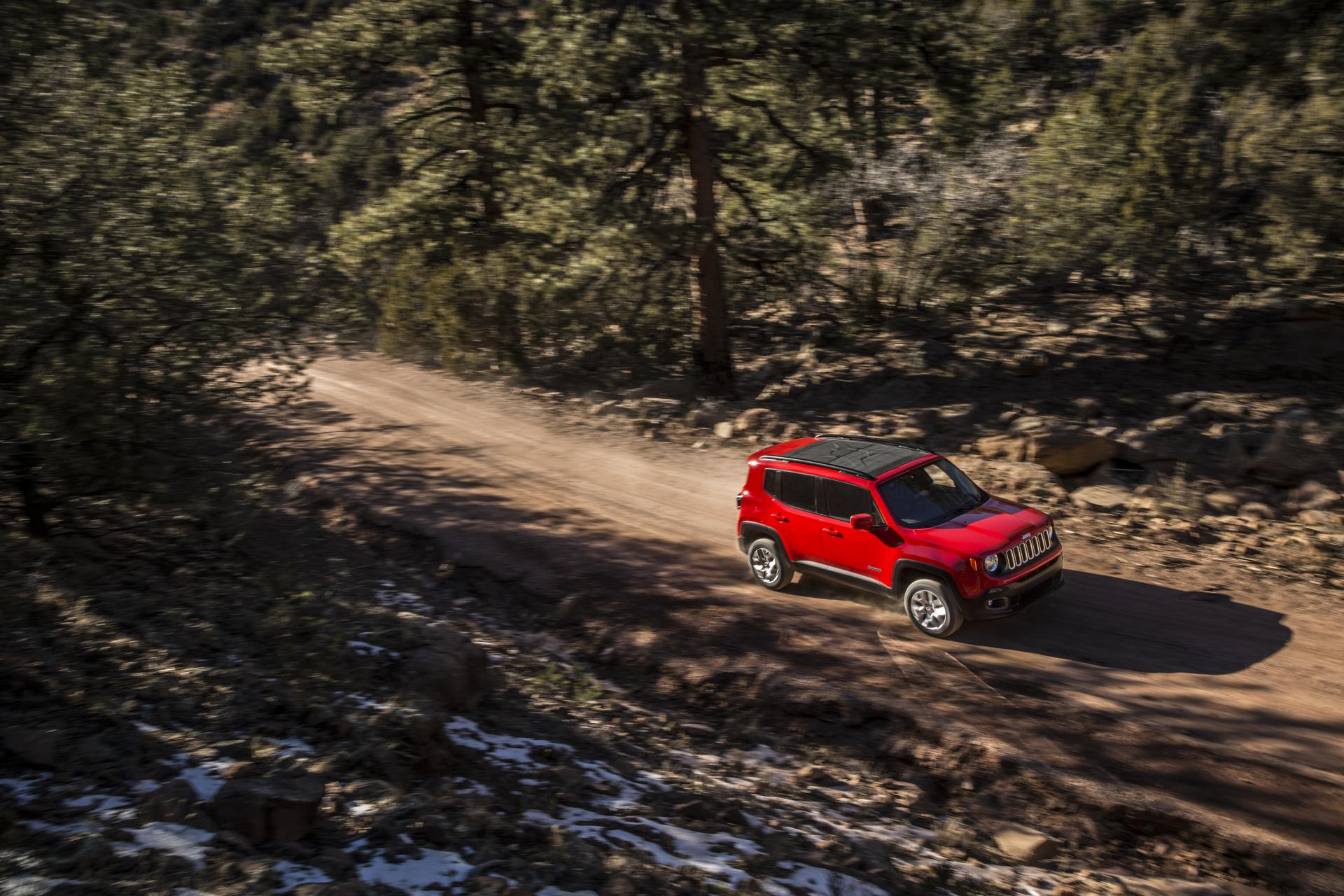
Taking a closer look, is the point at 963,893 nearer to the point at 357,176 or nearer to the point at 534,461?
the point at 534,461

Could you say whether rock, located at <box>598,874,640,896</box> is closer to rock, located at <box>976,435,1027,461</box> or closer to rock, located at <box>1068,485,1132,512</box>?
rock, located at <box>1068,485,1132,512</box>

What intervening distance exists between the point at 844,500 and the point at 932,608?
56.5 inches

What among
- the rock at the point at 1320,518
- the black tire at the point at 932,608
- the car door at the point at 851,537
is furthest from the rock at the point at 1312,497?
the car door at the point at 851,537

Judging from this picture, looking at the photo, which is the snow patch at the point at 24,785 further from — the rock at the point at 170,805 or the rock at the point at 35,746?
the rock at the point at 170,805

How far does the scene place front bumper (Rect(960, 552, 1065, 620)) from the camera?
8.88 metres

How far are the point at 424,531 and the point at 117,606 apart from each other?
4.53 metres

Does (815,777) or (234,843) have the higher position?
(234,843)

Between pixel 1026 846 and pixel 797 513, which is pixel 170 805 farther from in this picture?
pixel 797 513

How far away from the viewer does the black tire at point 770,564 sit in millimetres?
10570

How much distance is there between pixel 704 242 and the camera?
15664mm

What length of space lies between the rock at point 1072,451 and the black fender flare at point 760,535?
4726 millimetres

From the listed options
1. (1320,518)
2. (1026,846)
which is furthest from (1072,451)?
(1026,846)

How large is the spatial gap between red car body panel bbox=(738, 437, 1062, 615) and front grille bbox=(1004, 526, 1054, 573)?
0.14 feet

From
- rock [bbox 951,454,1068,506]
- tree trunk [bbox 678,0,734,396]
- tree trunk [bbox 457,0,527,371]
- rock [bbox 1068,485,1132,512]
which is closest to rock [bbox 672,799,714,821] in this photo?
rock [bbox 951,454,1068,506]
